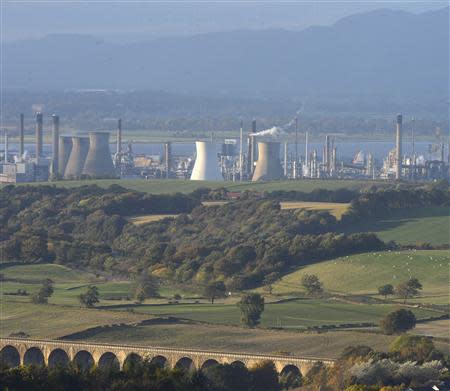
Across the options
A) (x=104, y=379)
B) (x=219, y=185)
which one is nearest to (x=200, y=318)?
(x=104, y=379)

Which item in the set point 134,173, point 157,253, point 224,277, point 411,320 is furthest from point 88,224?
point 134,173

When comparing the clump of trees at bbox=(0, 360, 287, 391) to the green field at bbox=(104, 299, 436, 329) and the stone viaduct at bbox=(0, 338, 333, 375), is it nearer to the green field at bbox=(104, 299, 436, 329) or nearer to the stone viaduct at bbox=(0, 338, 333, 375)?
the stone viaduct at bbox=(0, 338, 333, 375)

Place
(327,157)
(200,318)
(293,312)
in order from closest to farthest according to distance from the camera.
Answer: (200,318) < (293,312) < (327,157)

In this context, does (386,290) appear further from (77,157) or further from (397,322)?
(77,157)

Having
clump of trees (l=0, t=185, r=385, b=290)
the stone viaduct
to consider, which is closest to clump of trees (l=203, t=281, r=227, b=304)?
clump of trees (l=0, t=185, r=385, b=290)

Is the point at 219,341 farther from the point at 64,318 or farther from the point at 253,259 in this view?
the point at 253,259

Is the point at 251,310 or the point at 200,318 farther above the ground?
the point at 251,310

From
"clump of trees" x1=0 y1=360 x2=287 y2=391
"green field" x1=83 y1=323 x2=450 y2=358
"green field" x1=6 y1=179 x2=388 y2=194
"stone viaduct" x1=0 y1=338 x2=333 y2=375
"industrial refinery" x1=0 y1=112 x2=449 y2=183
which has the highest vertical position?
"industrial refinery" x1=0 y1=112 x2=449 y2=183

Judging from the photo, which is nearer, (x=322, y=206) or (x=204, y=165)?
(x=322, y=206)
